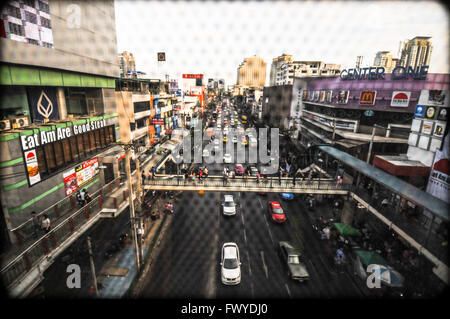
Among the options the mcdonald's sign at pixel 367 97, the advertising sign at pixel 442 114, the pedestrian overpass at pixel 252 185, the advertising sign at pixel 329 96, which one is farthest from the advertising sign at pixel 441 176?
the advertising sign at pixel 329 96

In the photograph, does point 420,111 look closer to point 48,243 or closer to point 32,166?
point 48,243

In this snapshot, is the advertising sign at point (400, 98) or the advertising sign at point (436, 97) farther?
the advertising sign at point (400, 98)

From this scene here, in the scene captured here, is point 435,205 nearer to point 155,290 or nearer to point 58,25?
point 155,290

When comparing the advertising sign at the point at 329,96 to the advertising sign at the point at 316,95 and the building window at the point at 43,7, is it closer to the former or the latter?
the advertising sign at the point at 316,95

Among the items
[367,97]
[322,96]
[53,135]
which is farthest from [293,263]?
[322,96]

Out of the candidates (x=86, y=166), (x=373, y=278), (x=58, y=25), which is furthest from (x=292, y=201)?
(x=58, y=25)

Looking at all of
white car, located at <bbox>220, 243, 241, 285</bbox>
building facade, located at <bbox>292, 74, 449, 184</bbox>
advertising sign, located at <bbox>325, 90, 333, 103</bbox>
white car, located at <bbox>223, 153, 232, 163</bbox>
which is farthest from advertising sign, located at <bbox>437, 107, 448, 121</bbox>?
white car, located at <bbox>223, 153, 232, 163</bbox>

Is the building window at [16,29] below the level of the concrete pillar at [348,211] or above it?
above
